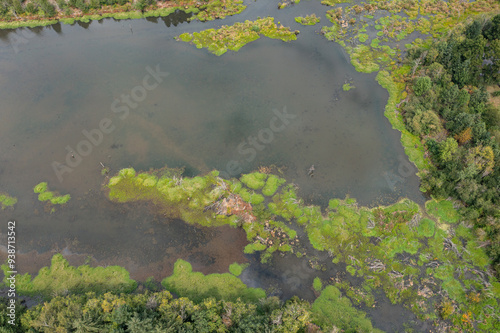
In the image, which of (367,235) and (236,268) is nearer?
(236,268)

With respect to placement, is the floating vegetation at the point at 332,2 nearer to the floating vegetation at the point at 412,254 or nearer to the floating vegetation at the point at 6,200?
the floating vegetation at the point at 412,254

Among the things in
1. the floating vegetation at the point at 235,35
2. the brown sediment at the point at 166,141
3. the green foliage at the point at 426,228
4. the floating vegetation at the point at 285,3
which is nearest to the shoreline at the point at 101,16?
the floating vegetation at the point at 235,35

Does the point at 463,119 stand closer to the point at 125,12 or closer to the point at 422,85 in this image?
the point at 422,85

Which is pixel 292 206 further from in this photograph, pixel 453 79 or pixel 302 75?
pixel 453 79

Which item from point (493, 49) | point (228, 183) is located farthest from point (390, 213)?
point (493, 49)

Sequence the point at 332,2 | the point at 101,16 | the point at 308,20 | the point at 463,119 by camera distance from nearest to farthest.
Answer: the point at 463,119 → the point at 308,20 → the point at 101,16 → the point at 332,2

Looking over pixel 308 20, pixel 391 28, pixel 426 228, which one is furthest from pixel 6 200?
pixel 391 28
